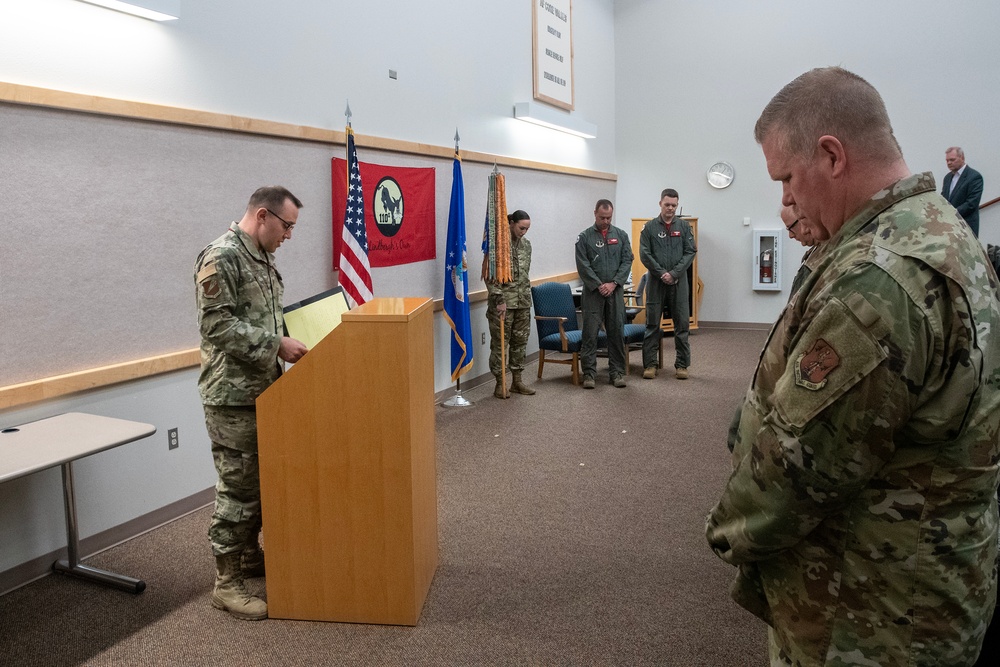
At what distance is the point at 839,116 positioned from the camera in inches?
44.8

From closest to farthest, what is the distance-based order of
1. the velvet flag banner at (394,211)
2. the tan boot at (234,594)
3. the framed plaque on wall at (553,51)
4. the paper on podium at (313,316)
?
the tan boot at (234,594), the paper on podium at (313,316), the velvet flag banner at (394,211), the framed plaque on wall at (553,51)

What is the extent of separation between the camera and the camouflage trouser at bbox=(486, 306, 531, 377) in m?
6.49

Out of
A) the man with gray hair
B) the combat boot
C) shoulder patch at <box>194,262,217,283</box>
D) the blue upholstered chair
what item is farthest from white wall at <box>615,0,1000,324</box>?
the man with gray hair

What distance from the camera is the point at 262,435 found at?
2.67m

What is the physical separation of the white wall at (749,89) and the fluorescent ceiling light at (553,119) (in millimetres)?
1461

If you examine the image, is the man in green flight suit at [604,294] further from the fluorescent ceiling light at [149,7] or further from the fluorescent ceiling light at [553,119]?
the fluorescent ceiling light at [149,7]

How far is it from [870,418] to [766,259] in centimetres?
919

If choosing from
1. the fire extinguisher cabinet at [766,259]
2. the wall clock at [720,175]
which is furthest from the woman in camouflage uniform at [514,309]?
the fire extinguisher cabinet at [766,259]

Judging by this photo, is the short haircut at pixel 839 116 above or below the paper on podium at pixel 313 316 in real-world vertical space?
above

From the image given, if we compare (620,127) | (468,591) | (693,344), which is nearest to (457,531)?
(468,591)

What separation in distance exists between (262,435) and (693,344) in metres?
6.96

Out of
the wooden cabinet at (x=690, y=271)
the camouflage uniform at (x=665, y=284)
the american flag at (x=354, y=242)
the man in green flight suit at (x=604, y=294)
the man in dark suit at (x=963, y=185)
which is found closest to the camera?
the american flag at (x=354, y=242)

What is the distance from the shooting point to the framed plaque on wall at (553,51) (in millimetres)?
7703

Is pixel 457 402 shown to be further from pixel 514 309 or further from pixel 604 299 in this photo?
pixel 604 299
